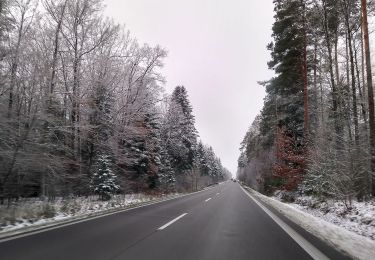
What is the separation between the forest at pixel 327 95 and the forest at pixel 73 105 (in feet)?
40.0

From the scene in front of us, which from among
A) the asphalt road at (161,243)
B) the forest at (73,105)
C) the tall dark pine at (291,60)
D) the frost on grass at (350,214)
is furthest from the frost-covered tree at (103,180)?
the tall dark pine at (291,60)

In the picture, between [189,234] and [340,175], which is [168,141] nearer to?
[340,175]

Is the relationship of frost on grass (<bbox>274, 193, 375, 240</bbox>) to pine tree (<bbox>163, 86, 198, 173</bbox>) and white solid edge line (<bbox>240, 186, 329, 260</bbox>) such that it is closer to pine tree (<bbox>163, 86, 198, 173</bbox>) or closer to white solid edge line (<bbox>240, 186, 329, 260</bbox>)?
white solid edge line (<bbox>240, 186, 329, 260</bbox>)

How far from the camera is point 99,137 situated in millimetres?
28797

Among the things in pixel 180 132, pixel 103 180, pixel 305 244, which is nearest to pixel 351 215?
pixel 305 244

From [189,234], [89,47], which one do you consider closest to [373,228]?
[189,234]

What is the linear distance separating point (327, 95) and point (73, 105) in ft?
65.6

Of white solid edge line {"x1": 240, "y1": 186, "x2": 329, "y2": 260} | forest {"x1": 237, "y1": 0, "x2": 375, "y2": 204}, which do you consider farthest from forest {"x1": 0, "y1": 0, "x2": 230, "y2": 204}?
forest {"x1": 237, "y1": 0, "x2": 375, "y2": 204}

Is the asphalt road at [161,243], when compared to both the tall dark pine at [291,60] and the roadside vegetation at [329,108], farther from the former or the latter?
the tall dark pine at [291,60]

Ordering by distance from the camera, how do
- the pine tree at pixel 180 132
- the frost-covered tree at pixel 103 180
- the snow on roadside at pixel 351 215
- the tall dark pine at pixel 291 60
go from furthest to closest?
1. the pine tree at pixel 180 132
2. the tall dark pine at pixel 291 60
3. the frost-covered tree at pixel 103 180
4. the snow on roadside at pixel 351 215

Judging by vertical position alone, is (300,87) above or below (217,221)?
above

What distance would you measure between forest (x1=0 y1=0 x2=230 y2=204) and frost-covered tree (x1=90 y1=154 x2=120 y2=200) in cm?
6

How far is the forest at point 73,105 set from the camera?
1585cm

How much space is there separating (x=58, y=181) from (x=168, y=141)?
32.6 meters
